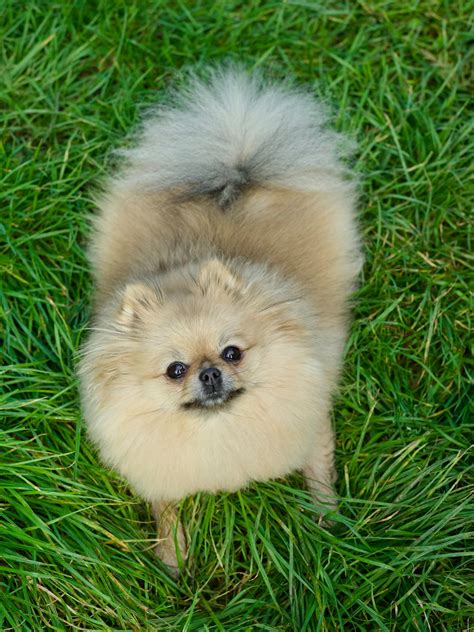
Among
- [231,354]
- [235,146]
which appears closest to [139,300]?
[231,354]

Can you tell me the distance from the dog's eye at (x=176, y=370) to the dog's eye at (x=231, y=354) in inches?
6.4

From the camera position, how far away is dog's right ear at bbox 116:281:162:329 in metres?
2.88

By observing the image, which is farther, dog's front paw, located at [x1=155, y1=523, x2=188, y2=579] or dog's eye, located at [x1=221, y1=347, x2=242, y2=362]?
dog's front paw, located at [x1=155, y1=523, x2=188, y2=579]

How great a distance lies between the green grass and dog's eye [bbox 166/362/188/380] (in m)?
0.90

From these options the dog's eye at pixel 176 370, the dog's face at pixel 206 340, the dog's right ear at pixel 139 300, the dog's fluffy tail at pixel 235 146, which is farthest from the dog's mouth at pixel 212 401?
the dog's fluffy tail at pixel 235 146

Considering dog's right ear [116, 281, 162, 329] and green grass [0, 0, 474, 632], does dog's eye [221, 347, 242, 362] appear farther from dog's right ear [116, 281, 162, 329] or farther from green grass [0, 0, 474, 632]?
green grass [0, 0, 474, 632]

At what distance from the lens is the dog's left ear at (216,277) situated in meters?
2.88

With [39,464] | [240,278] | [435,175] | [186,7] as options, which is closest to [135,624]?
[39,464]

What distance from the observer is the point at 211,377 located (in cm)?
278

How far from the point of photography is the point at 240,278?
9.74 ft

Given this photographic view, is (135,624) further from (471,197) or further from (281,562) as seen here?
(471,197)

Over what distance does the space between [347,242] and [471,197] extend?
0.95 metres

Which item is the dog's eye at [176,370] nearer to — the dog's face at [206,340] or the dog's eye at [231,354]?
the dog's face at [206,340]

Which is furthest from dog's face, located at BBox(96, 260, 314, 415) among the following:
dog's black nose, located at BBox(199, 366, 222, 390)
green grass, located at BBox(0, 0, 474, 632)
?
green grass, located at BBox(0, 0, 474, 632)
